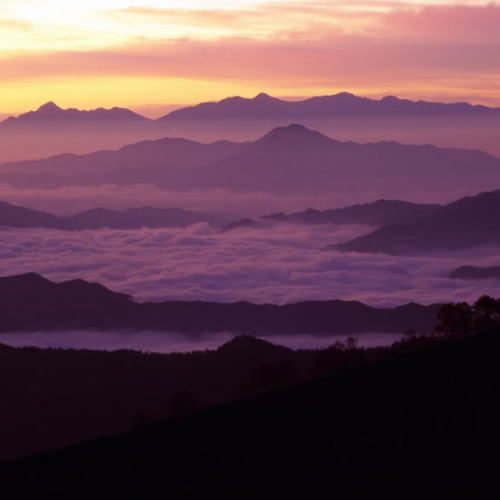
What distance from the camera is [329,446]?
181 feet

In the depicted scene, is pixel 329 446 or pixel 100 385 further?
pixel 100 385

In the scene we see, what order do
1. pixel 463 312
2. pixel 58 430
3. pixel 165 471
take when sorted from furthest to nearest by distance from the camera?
pixel 58 430 < pixel 463 312 < pixel 165 471

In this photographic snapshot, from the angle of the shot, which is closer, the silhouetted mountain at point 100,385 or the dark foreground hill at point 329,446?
the dark foreground hill at point 329,446

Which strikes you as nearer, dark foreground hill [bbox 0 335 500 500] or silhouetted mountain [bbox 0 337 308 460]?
dark foreground hill [bbox 0 335 500 500]

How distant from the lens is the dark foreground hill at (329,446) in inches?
1896

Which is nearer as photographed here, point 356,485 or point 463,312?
point 356,485

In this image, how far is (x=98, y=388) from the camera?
575 ft

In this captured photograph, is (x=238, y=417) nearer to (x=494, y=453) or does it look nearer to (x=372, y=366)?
(x=372, y=366)

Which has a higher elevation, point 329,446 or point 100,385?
point 329,446

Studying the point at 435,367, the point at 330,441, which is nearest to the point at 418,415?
the point at 330,441

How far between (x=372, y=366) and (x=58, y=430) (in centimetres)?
8922

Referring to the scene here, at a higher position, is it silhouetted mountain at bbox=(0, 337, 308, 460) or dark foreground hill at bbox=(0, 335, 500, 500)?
dark foreground hill at bbox=(0, 335, 500, 500)

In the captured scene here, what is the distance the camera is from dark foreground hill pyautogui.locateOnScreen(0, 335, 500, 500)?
48156 millimetres

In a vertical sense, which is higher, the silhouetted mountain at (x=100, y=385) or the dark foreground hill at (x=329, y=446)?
the dark foreground hill at (x=329, y=446)
